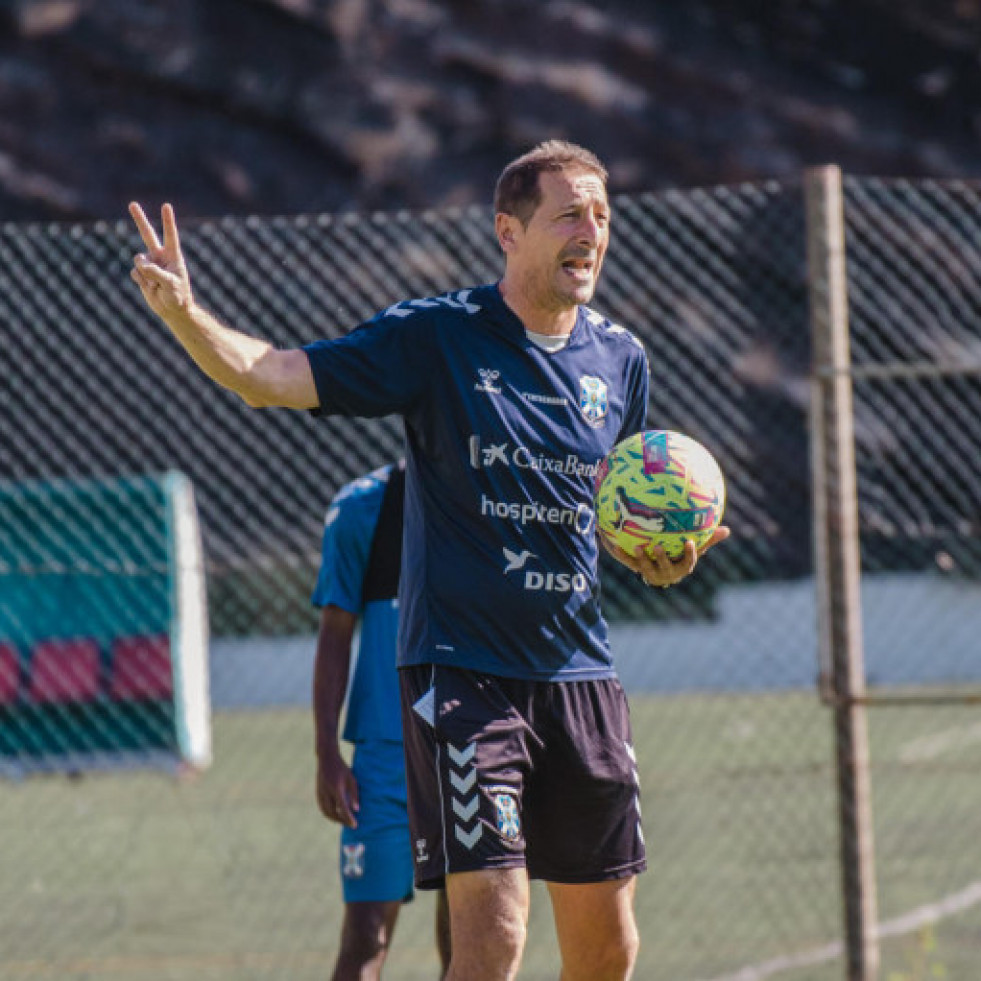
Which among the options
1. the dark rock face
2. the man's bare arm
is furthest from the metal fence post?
the dark rock face

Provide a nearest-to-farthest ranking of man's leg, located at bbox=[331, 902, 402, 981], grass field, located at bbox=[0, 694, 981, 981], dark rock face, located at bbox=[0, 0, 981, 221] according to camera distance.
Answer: man's leg, located at bbox=[331, 902, 402, 981], grass field, located at bbox=[0, 694, 981, 981], dark rock face, located at bbox=[0, 0, 981, 221]

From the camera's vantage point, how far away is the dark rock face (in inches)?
741

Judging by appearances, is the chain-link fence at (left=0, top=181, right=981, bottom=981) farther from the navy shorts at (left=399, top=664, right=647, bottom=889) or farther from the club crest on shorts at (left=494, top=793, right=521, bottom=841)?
the club crest on shorts at (left=494, top=793, right=521, bottom=841)

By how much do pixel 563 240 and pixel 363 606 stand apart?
4.31ft

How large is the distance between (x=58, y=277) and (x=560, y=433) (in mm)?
9773

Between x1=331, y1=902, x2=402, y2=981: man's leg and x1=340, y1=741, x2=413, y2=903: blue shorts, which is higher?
x1=340, y1=741, x2=413, y2=903: blue shorts

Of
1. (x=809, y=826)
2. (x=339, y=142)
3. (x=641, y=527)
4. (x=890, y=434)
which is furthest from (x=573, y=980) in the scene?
(x=339, y=142)

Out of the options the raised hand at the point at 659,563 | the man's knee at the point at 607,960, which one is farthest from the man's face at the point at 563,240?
the man's knee at the point at 607,960

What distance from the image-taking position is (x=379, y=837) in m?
4.91

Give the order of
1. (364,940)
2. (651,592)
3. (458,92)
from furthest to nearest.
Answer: (458,92)
(651,592)
(364,940)

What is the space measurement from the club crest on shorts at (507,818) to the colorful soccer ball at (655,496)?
677 mm

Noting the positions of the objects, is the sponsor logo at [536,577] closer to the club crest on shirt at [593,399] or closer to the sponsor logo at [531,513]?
the sponsor logo at [531,513]

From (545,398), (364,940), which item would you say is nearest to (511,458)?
(545,398)

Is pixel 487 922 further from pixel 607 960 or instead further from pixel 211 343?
pixel 211 343
